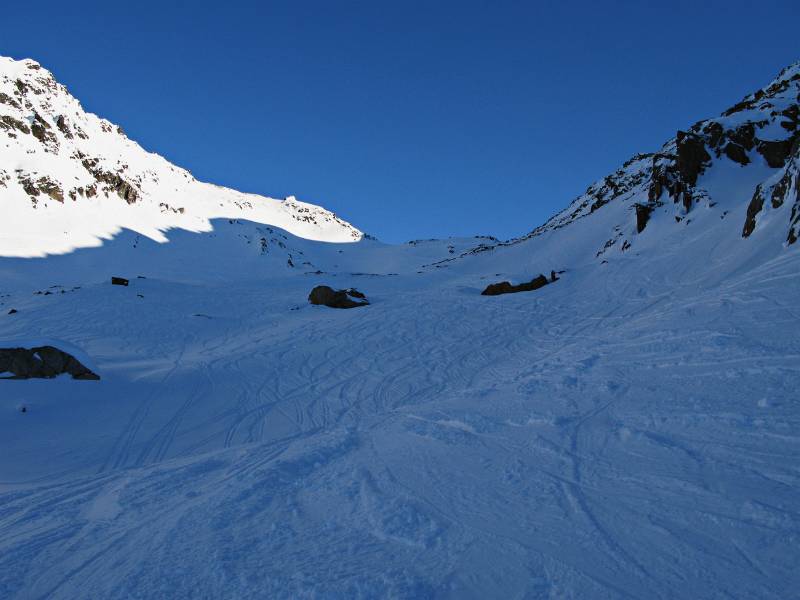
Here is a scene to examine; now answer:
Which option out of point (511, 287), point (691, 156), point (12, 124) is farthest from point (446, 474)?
point (12, 124)

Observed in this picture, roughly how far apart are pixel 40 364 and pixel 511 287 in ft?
58.4

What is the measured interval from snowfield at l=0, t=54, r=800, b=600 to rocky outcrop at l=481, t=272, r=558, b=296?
14.7ft

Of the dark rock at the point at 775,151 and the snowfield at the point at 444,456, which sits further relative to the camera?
the dark rock at the point at 775,151

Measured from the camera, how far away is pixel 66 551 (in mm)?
4062

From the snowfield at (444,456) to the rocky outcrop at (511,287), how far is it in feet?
14.7

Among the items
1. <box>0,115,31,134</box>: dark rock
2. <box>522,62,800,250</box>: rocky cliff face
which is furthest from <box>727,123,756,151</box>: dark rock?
<box>0,115,31,134</box>: dark rock

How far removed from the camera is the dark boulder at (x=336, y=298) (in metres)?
22.2

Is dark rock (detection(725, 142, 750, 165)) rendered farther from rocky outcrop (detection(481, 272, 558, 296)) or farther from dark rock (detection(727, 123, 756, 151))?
rocky outcrop (detection(481, 272, 558, 296))

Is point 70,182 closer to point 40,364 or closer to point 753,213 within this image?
point 40,364

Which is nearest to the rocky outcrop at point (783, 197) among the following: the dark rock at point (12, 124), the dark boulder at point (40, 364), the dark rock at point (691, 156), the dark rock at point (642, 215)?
the dark rock at point (642, 215)

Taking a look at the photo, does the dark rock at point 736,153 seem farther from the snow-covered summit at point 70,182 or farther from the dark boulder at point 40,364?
the snow-covered summit at point 70,182

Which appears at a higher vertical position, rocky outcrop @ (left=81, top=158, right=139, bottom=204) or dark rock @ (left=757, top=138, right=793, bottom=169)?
rocky outcrop @ (left=81, top=158, right=139, bottom=204)

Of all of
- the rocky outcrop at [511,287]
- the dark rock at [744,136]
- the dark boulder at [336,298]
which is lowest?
the rocky outcrop at [511,287]

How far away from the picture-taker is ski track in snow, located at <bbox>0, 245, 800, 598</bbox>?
10.6 feet
